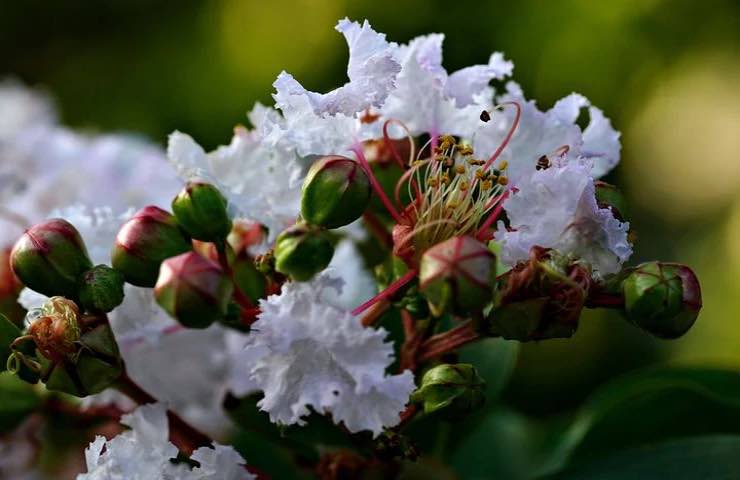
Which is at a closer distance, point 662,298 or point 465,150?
point 662,298

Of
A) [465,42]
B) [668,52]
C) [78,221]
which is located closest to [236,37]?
[465,42]

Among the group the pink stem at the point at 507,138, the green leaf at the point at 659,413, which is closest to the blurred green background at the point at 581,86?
the green leaf at the point at 659,413

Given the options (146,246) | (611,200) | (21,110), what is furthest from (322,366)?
(21,110)

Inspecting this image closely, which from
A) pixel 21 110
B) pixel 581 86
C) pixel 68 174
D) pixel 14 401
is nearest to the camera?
pixel 14 401

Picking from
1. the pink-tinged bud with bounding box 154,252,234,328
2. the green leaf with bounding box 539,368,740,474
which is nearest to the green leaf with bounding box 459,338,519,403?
the green leaf with bounding box 539,368,740,474

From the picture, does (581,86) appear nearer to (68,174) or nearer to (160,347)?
(68,174)

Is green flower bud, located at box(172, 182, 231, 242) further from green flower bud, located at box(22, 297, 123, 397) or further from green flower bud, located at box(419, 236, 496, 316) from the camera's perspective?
green flower bud, located at box(419, 236, 496, 316)
